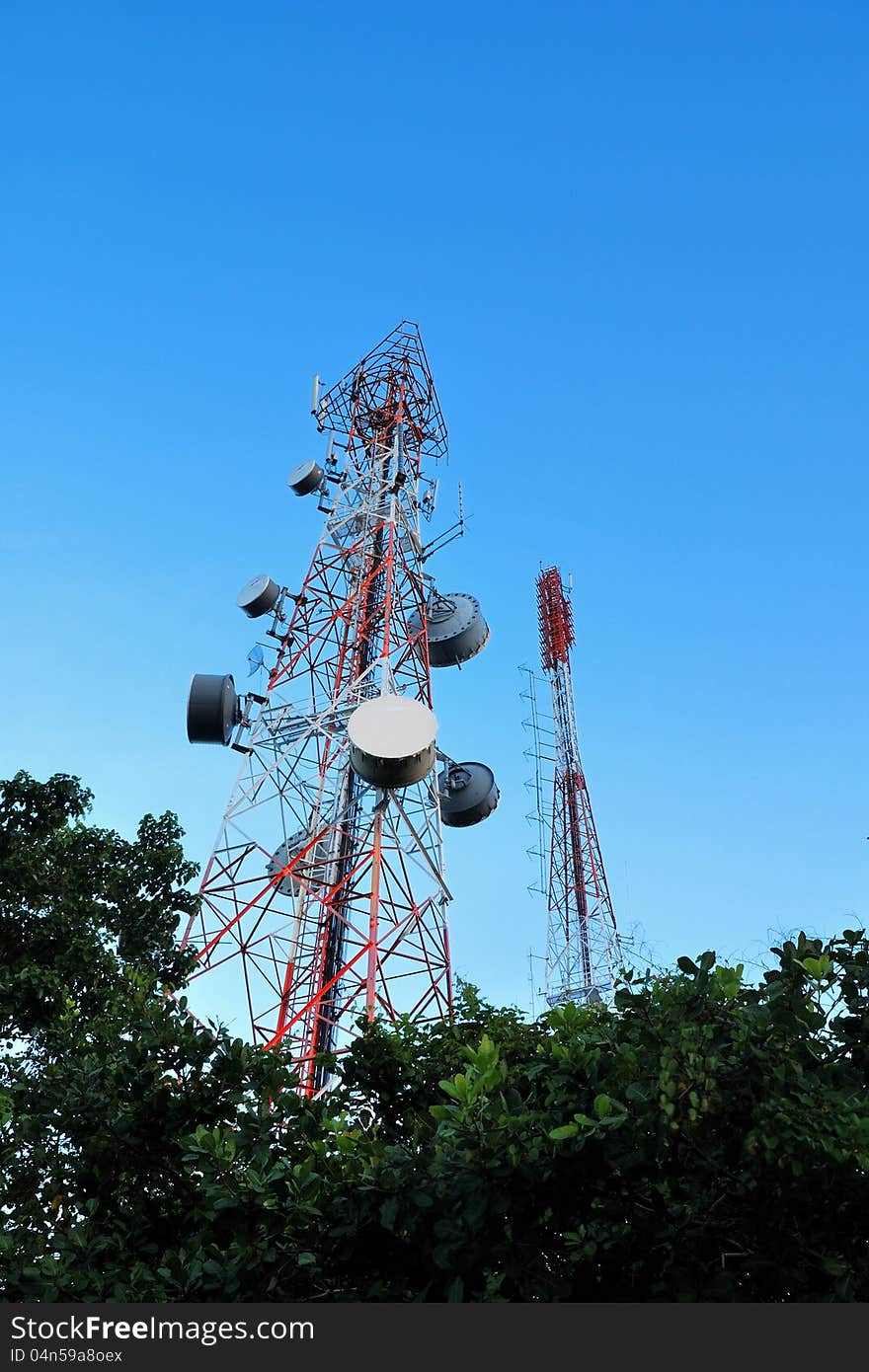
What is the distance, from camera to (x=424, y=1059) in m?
7.37

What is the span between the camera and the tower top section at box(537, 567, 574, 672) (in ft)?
111

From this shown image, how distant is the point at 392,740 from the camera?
13.6m

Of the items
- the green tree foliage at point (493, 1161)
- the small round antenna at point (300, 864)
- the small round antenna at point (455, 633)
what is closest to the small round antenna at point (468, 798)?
the small round antenna at point (455, 633)

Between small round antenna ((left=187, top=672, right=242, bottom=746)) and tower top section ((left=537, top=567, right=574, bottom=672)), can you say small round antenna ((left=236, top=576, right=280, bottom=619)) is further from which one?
tower top section ((left=537, top=567, right=574, bottom=672))

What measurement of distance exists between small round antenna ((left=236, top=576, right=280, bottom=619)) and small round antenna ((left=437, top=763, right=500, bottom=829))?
4290 millimetres

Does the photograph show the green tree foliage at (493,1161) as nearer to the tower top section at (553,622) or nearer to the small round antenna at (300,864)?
the small round antenna at (300,864)

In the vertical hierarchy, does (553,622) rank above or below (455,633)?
above

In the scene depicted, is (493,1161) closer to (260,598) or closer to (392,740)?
(392,740)

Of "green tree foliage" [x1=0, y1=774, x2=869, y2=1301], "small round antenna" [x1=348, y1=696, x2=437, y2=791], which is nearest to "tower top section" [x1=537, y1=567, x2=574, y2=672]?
"small round antenna" [x1=348, y1=696, x2=437, y2=791]

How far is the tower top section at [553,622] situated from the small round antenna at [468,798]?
15.5m

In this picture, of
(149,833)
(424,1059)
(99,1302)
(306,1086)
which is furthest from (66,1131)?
(149,833)

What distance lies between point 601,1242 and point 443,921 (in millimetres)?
8991

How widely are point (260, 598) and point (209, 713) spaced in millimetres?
2519

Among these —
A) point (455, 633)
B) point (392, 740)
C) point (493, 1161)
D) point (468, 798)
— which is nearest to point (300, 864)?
point (392, 740)
